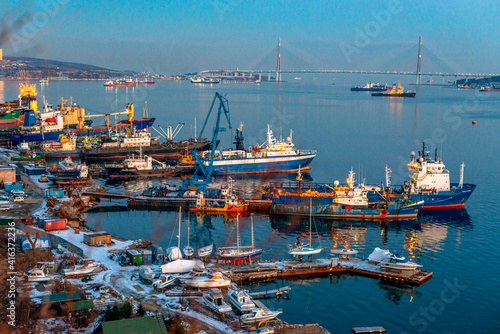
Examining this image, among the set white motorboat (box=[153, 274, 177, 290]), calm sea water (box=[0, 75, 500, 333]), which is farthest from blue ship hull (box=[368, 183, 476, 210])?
white motorboat (box=[153, 274, 177, 290])

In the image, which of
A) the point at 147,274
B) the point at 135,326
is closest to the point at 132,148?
the point at 147,274

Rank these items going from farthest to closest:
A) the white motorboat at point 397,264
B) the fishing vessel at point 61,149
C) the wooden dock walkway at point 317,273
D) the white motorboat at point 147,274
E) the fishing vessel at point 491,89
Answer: the fishing vessel at point 491,89, the fishing vessel at point 61,149, the white motorboat at point 397,264, the wooden dock walkway at point 317,273, the white motorboat at point 147,274

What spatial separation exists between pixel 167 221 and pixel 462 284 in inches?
408

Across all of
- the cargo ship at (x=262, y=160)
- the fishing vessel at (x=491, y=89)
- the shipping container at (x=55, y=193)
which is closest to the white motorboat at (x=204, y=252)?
the shipping container at (x=55, y=193)

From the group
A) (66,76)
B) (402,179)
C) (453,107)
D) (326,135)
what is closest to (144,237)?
(402,179)

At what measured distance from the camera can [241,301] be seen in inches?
462

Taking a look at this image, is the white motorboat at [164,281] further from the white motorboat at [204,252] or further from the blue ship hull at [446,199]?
the blue ship hull at [446,199]

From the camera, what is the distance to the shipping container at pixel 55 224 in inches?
639

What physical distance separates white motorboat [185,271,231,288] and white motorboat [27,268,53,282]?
3077mm

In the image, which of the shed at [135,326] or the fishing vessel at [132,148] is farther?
the fishing vessel at [132,148]

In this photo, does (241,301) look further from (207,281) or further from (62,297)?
(62,297)

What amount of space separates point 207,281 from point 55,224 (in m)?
6.08

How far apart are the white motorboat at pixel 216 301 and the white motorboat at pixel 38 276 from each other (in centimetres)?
350

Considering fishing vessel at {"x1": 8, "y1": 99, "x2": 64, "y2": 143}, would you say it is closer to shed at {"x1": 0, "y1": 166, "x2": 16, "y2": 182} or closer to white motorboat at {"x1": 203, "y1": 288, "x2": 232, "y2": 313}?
shed at {"x1": 0, "y1": 166, "x2": 16, "y2": 182}
